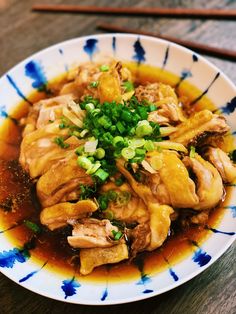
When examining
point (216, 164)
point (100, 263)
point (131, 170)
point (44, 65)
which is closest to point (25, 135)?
point (44, 65)

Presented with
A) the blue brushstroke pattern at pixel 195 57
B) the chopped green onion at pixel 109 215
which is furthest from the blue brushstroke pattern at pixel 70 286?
the blue brushstroke pattern at pixel 195 57

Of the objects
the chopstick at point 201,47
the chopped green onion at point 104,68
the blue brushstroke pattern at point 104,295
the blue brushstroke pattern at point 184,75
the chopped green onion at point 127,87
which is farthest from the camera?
the chopstick at point 201,47

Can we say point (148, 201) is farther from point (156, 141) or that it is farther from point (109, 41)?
point (109, 41)

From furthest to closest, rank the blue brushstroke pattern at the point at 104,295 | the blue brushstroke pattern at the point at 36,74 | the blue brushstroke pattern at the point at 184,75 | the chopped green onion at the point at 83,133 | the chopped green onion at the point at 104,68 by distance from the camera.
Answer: the blue brushstroke pattern at the point at 36,74 → the blue brushstroke pattern at the point at 184,75 → the chopped green onion at the point at 104,68 → the chopped green onion at the point at 83,133 → the blue brushstroke pattern at the point at 104,295

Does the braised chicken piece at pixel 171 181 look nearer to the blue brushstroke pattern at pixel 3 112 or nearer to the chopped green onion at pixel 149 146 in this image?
the chopped green onion at pixel 149 146

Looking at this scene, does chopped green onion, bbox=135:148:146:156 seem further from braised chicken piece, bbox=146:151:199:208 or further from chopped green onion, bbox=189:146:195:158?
chopped green onion, bbox=189:146:195:158

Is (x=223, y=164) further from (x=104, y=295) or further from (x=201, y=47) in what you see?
(x=201, y=47)
